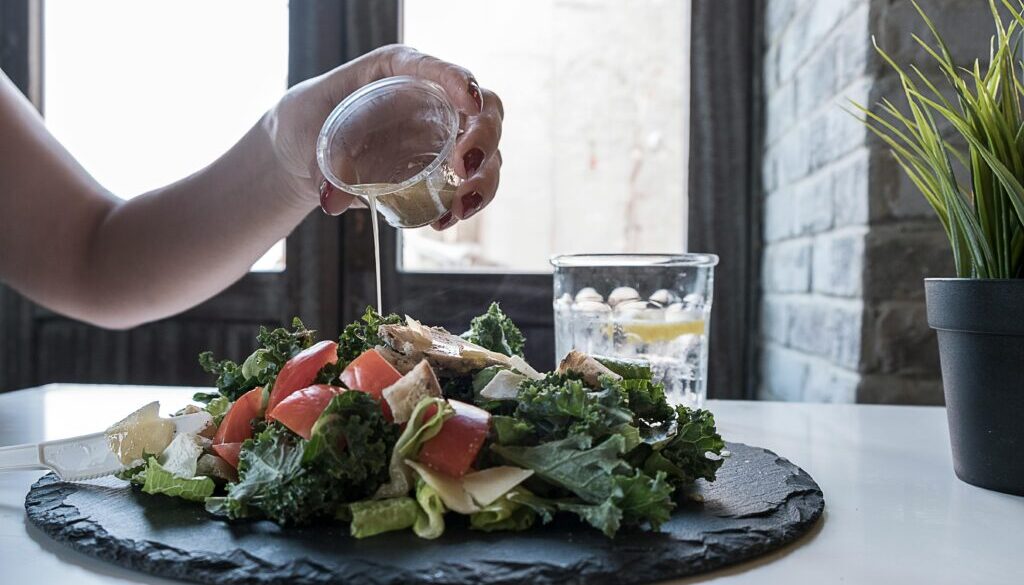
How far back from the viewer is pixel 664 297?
1.23m

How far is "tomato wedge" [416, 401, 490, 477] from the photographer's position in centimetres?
67

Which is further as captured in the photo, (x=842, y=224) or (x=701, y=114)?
(x=701, y=114)

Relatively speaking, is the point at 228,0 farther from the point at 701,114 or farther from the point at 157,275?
the point at 701,114

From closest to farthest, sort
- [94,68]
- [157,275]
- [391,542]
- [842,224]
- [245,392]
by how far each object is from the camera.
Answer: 1. [391,542]
2. [245,392]
3. [842,224]
4. [157,275]
5. [94,68]

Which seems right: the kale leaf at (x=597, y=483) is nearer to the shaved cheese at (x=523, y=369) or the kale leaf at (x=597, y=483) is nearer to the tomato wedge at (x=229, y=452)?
the shaved cheese at (x=523, y=369)

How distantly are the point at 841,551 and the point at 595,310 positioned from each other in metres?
0.64

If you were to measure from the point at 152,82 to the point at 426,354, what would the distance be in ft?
7.04

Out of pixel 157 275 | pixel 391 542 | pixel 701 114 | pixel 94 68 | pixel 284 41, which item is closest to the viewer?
pixel 391 542

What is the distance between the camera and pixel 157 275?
1.68m

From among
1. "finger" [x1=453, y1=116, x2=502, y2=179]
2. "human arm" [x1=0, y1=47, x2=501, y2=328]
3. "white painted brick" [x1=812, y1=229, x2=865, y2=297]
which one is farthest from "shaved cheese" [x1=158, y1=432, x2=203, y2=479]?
"white painted brick" [x1=812, y1=229, x2=865, y2=297]

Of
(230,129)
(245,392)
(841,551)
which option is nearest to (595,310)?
(245,392)

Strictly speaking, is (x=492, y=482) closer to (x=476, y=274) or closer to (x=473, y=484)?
(x=473, y=484)

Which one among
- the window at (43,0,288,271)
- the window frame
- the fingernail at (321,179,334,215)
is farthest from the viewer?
the window at (43,0,288,271)

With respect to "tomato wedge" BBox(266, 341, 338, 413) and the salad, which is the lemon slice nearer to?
the salad
